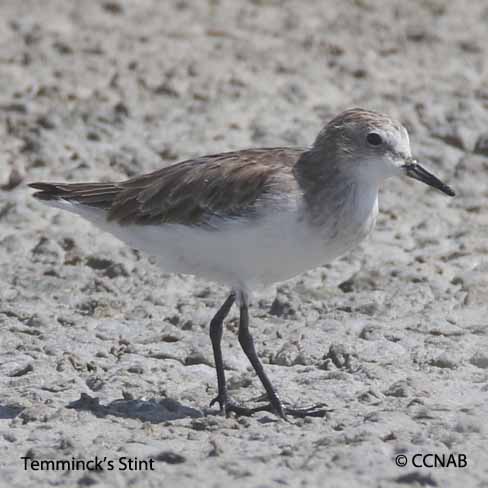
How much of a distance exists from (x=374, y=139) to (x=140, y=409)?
6.51ft

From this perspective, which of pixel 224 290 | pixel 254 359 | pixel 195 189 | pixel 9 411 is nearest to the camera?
pixel 9 411

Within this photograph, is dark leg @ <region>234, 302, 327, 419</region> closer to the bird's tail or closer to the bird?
the bird

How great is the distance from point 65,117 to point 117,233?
3506 millimetres

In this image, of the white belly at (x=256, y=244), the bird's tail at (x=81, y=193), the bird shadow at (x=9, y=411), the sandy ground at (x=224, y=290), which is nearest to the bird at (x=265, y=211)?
the white belly at (x=256, y=244)

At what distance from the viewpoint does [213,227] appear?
22.4ft

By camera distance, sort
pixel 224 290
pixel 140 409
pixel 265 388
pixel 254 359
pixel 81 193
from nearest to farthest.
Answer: pixel 140 409, pixel 265 388, pixel 254 359, pixel 81 193, pixel 224 290

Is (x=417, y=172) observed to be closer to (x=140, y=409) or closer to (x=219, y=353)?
(x=219, y=353)

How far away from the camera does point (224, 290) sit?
8.41 metres

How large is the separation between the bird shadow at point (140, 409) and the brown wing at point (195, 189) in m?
1.03

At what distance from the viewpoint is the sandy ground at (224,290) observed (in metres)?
6.14

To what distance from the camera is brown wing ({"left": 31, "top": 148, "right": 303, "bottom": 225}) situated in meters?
6.79

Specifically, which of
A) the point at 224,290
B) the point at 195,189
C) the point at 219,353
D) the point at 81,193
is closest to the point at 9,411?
the point at 219,353

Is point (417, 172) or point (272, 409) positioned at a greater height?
point (417, 172)

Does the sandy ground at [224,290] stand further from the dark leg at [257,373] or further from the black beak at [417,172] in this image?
the black beak at [417,172]
